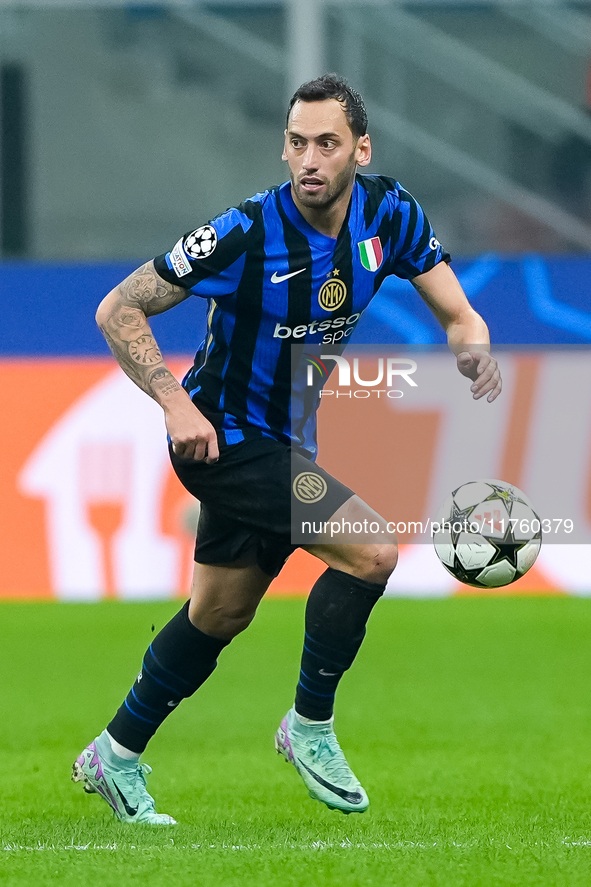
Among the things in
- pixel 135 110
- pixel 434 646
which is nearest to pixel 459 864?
pixel 434 646

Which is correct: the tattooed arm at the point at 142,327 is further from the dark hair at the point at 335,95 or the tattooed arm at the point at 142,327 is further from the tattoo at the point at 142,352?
the dark hair at the point at 335,95

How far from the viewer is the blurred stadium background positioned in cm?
870

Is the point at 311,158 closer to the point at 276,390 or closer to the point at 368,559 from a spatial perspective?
the point at 276,390

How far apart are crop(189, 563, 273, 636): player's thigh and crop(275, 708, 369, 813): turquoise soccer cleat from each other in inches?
12.3

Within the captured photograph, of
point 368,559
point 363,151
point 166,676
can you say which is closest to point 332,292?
point 363,151

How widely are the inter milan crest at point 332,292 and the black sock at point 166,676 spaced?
3.19 ft

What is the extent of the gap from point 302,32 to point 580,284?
12.5 ft

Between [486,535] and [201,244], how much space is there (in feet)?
3.66

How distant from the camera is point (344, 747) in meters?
5.23

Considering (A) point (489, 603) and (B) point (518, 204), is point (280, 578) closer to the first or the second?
(A) point (489, 603)

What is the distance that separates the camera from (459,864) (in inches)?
128

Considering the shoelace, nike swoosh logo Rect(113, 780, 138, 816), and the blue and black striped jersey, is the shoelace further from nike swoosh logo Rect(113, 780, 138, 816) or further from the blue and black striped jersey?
the blue and black striped jersey

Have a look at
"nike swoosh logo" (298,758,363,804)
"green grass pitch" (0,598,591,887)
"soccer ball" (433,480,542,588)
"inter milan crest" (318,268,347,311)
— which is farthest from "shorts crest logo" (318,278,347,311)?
"green grass pitch" (0,598,591,887)

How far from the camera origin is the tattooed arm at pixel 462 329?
12.5 ft
